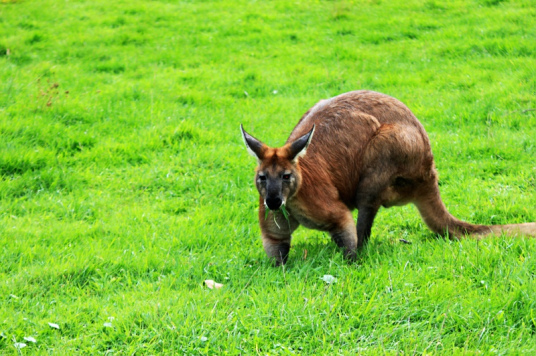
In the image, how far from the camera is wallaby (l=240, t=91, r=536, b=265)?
517 centimetres

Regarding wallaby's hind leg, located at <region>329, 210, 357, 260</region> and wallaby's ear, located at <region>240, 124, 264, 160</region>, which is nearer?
wallaby's ear, located at <region>240, 124, 264, 160</region>

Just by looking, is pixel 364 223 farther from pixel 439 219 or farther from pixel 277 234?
pixel 277 234

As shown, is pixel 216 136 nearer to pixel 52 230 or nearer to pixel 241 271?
pixel 52 230

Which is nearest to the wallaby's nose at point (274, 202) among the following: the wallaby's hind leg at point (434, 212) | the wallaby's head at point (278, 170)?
the wallaby's head at point (278, 170)

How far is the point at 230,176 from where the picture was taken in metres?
7.61

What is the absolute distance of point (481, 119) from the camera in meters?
8.69

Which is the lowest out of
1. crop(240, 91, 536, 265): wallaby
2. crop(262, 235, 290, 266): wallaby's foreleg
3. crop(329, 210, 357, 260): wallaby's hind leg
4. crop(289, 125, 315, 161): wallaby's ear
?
crop(262, 235, 290, 266): wallaby's foreleg

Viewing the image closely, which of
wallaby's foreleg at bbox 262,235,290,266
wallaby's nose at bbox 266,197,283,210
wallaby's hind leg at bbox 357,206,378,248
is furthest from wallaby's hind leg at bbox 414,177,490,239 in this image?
wallaby's nose at bbox 266,197,283,210

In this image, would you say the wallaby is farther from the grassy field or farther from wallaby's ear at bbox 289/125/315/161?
the grassy field

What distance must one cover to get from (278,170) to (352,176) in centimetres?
93

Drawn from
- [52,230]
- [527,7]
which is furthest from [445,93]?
[52,230]

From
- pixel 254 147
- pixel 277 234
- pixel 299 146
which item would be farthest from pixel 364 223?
pixel 254 147

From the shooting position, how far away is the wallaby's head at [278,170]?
191 inches

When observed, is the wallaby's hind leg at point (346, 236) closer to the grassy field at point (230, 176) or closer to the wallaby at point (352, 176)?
the wallaby at point (352, 176)
